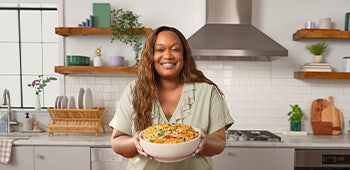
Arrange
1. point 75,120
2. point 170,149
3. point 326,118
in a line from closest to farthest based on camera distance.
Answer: point 170,149
point 75,120
point 326,118

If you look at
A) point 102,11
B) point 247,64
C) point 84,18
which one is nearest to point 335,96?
point 247,64

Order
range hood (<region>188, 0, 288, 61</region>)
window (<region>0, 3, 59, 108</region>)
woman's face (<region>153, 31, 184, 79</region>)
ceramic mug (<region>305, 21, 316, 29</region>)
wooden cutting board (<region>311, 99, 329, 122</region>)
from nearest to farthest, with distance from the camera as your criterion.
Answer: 1. woman's face (<region>153, 31, 184, 79</region>)
2. range hood (<region>188, 0, 288, 61</region>)
3. ceramic mug (<region>305, 21, 316, 29</region>)
4. wooden cutting board (<region>311, 99, 329, 122</region>)
5. window (<region>0, 3, 59, 108</region>)

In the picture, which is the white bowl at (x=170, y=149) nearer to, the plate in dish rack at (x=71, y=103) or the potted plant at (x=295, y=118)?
the plate in dish rack at (x=71, y=103)

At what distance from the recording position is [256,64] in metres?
3.01

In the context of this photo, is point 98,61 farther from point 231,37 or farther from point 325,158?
point 325,158

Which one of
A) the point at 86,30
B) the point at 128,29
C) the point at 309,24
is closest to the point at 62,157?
the point at 86,30

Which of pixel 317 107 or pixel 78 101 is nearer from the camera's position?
pixel 78 101

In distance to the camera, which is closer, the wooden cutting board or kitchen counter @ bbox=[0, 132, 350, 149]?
kitchen counter @ bbox=[0, 132, 350, 149]

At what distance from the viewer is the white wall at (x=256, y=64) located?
298 centimetres

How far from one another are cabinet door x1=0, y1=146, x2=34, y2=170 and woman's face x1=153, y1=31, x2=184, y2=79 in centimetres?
174

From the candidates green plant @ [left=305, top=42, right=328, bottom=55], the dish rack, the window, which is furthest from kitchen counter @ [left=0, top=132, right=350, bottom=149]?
the window

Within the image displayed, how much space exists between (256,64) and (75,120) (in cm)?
188

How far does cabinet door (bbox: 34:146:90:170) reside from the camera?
7.88ft

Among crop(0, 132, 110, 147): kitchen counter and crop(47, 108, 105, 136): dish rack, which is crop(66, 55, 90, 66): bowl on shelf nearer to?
crop(47, 108, 105, 136): dish rack
